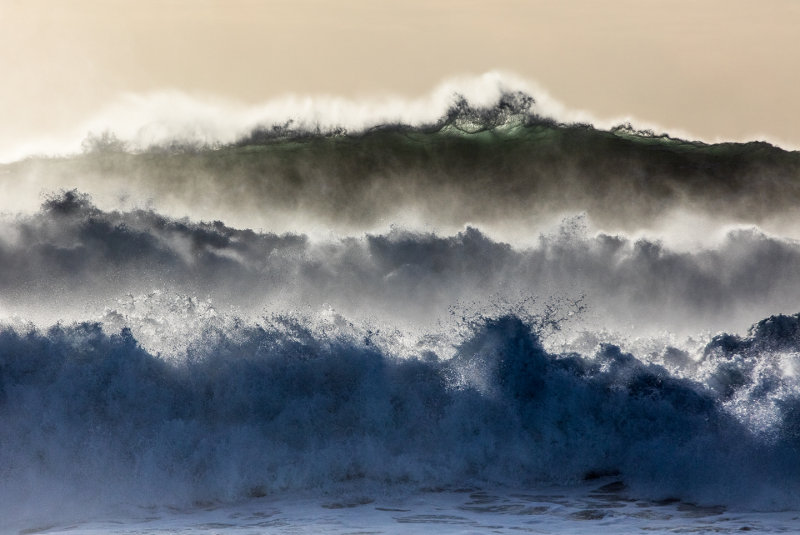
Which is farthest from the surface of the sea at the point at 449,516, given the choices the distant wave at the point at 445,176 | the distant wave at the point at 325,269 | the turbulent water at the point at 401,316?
the distant wave at the point at 445,176

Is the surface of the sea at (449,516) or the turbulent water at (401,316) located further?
the turbulent water at (401,316)

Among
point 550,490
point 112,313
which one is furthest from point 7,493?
point 550,490

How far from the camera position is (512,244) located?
13492 millimetres

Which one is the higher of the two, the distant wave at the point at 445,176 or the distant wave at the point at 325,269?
the distant wave at the point at 445,176

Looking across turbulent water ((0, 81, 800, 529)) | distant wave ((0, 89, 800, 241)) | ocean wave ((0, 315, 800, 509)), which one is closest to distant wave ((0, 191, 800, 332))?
turbulent water ((0, 81, 800, 529))

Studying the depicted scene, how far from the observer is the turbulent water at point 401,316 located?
9.10 meters

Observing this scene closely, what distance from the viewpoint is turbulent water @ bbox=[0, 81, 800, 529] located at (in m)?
9.10

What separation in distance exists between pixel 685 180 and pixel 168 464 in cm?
1016

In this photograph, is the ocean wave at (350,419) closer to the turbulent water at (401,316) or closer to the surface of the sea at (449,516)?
the turbulent water at (401,316)

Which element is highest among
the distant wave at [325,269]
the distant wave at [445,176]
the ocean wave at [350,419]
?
the distant wave at [445,176]

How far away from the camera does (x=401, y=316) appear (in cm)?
1300

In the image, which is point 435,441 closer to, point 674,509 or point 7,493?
point 674,509

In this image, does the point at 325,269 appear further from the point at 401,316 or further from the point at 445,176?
the point at 445,176

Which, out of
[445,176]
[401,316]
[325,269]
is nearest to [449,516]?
[401,316]
